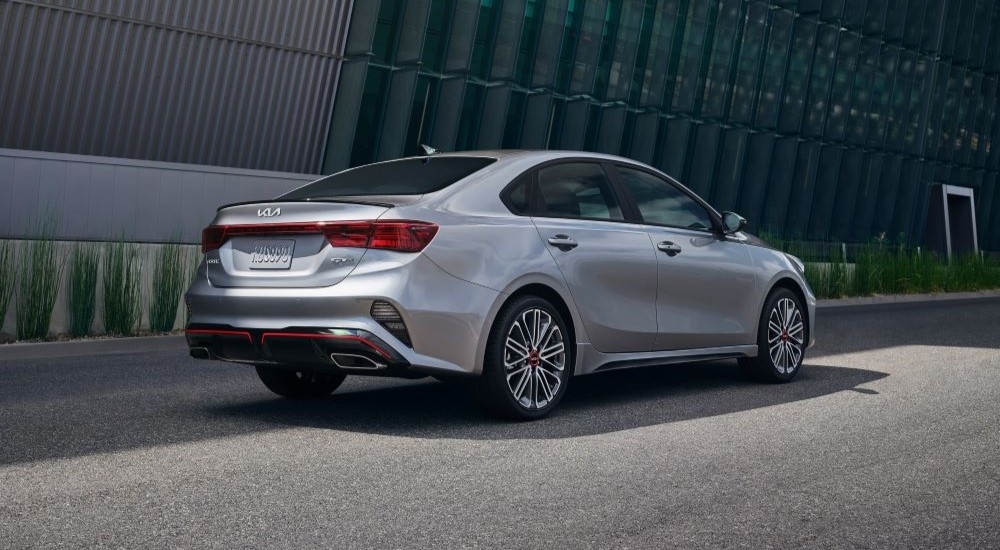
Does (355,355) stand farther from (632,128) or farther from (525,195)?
(632,128)

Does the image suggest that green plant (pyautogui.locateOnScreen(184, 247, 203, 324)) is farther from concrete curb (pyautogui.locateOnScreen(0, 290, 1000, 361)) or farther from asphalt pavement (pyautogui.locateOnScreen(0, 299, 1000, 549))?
asphalt pavement (pyautogui.locateOnScreen(0, 299, 1000, 549))

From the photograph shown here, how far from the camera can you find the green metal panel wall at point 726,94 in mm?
26891

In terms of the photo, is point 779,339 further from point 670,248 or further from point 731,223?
point 670,248

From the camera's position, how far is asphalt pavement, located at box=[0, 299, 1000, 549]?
4676 millimetres

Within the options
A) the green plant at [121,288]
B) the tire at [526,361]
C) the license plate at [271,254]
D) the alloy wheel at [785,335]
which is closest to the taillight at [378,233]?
the license plate at [271,254]

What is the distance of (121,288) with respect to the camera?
12.6 meters

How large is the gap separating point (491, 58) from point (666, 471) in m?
23.1

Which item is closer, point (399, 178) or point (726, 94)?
point (399, 178)

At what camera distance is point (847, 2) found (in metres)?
39.7

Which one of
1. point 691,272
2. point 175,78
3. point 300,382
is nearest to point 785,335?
point 691,272

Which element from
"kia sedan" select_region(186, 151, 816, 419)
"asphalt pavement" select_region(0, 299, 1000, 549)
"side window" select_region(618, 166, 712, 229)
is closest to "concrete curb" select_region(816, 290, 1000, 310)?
"asphalt pavement" select_region(0, 299, 1000, 549)

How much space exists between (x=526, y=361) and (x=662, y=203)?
1.99m

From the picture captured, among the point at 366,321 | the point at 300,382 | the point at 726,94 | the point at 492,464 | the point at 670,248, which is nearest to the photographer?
the point at 492,464

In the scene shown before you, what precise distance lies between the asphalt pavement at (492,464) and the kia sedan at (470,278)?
16.0 inches
